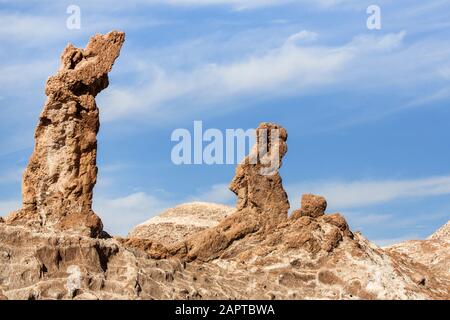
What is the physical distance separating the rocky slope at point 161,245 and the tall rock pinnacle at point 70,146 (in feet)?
0.11

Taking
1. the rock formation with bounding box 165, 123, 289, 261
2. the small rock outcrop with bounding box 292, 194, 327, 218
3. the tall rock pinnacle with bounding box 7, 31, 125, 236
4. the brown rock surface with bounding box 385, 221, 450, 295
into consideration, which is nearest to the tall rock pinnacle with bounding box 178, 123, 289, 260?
the rock formation with bounding box 165, 123, 289, 261

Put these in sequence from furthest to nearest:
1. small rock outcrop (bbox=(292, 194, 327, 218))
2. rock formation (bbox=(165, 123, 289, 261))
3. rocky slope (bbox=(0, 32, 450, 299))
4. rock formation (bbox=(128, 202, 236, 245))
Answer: rock formation (bbox=(128, 202, 236, 245)), small rock outcrop (bbox=(292, 194, 327, 218)), rock formation (bbox=(165, 123, 289, 261)), rocky slope (bbox=(0, 32, 450, 299))

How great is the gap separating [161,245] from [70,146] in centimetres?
472

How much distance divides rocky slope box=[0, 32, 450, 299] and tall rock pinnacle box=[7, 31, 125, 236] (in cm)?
3

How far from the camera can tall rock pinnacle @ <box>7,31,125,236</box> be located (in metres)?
32.7

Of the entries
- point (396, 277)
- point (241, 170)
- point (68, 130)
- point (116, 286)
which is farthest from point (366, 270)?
point (68, 130)

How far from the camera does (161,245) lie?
34.2 m

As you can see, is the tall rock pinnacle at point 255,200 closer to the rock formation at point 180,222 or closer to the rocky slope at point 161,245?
the rocky slope at point 161,245

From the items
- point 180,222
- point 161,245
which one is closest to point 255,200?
point 161,245

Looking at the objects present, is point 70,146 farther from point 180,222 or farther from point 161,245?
point 180,222

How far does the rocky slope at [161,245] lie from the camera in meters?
29.9

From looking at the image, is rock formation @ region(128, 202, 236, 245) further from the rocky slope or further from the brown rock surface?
the rocky slope
